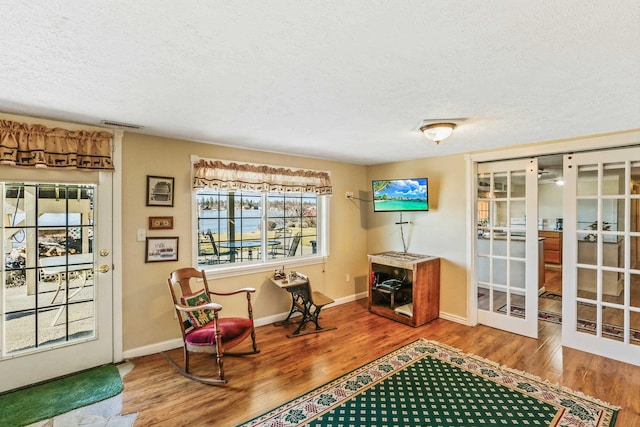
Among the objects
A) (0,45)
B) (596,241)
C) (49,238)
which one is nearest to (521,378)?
(596,241)

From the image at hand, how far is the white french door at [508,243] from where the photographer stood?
3.65 meters

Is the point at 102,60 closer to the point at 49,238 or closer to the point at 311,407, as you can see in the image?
the point at 49,238

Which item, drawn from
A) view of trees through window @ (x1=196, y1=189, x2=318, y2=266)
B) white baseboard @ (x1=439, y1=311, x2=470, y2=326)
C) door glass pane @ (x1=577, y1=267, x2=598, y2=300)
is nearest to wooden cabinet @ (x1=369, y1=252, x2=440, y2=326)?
white baseboard @ (x1=439, y1=311, x2=470, y2=326)

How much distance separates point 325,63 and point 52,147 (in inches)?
102

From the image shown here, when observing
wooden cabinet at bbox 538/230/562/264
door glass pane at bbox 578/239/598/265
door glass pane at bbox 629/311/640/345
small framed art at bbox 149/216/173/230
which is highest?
small framed art at bbox 149/216/173/230

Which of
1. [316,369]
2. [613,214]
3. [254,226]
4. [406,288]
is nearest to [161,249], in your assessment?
[254,226]

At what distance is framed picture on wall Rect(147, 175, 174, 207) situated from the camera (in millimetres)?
3240

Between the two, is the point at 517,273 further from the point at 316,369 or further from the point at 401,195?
the point at 316,369

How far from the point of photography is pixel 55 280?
278 cm

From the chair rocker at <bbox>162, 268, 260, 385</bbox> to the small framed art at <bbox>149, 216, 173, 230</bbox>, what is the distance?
1.73 ft

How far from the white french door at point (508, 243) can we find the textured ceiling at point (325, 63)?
99 cm

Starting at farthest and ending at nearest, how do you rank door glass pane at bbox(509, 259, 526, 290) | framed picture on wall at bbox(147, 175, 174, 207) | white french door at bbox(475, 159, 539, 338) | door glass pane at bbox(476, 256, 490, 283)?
1. door glass pane at bbox(476, 256, 490, 283)
2. door glass pane at bbox(509, 259, 526, 290)
3. white french door at bbox(475, 159, 539, 338)
4. framed picture on wall at bbox(147, 175, 174, 207)

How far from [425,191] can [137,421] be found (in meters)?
3.92

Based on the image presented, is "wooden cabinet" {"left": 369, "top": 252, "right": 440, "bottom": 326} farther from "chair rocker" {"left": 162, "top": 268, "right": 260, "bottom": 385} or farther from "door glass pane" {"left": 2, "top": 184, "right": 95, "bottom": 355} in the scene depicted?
"door glass pane" {"left": 2, "top": 184, "right": 95, "bottom": 355}
